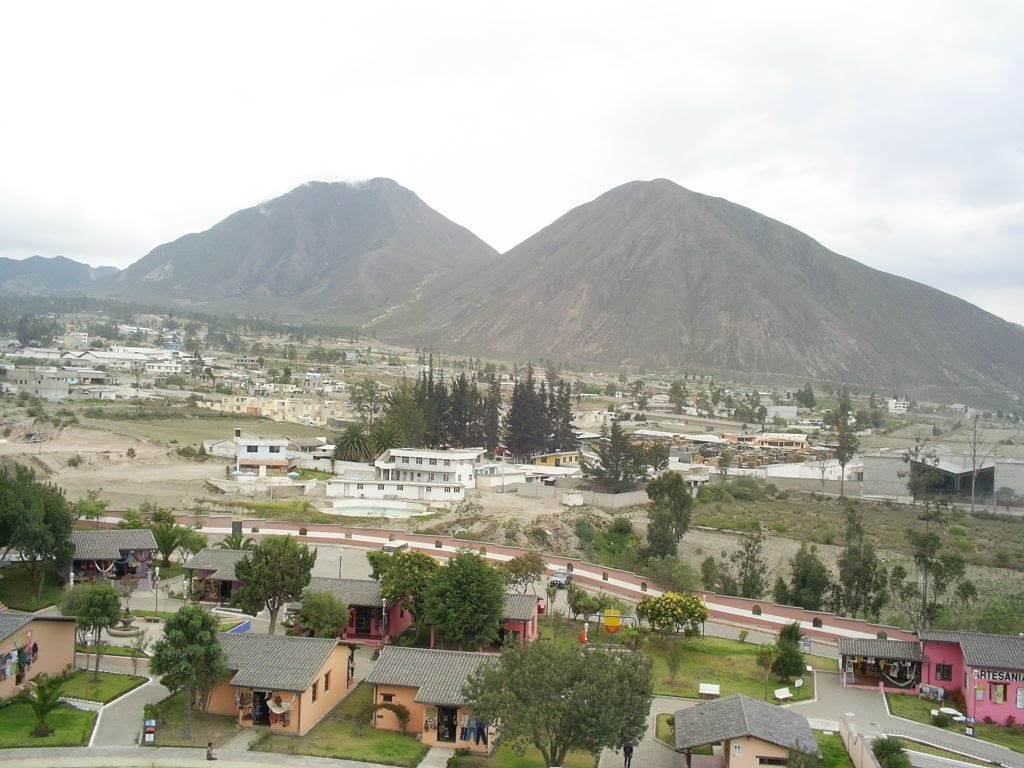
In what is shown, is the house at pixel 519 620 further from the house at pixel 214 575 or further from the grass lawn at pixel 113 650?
the grass lawn at pixel 113 650

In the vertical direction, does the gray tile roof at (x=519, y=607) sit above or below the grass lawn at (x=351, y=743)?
above

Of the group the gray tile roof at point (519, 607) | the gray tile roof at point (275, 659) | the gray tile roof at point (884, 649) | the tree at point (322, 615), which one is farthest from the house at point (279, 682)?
the gray tile roof at point (884, 649)

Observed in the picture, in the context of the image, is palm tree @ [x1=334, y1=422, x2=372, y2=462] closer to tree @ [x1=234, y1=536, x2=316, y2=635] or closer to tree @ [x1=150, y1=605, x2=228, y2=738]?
tree @ [x1=234, y1=536, x2=316, y2=635]

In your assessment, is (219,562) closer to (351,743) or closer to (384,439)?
(351,743)

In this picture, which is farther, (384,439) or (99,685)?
(384,439)

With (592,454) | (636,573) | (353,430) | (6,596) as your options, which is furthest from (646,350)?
(6,596)

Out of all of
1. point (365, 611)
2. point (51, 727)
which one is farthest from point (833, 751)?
point (51, 727)

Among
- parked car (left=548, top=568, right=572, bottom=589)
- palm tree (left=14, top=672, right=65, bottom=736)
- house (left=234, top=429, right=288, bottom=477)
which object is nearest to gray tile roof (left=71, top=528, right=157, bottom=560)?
palm tree (left=14, top=672, right=65, bottom=736)
